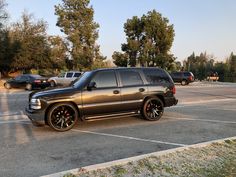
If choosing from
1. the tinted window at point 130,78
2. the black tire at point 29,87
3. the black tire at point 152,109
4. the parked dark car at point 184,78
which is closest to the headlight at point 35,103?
the tinted window at point 130,78

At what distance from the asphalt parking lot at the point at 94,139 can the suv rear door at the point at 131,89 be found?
59 centimetres

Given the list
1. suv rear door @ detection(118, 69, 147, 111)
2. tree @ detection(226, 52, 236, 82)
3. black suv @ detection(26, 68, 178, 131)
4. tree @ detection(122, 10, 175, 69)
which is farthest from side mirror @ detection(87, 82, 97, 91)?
tree @ detection(226, 52, 236, 82)

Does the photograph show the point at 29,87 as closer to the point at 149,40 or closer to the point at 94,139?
the point at 94,139

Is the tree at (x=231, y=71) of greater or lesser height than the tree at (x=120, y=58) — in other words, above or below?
below

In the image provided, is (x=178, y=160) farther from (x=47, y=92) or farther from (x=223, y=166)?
(x=47, y=92)

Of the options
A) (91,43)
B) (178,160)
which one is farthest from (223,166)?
(91,43)

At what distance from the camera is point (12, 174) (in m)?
5.00

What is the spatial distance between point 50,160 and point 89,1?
44.9 metres

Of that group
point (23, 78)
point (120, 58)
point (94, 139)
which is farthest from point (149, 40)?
point (94, 139)

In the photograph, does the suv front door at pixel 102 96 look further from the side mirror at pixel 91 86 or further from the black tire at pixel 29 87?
the black tire at pixel 29 87

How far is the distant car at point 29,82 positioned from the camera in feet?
83.9

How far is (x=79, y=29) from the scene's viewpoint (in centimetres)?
4653

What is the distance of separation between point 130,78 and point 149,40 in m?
41.5

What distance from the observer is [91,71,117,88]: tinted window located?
352 inches
